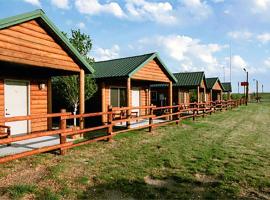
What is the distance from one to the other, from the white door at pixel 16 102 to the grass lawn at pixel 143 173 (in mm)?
3918

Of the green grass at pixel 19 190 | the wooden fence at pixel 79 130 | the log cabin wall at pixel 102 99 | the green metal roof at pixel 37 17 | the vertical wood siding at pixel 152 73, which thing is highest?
the green metal roof at pixel 37 17

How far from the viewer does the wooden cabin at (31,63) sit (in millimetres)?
7863

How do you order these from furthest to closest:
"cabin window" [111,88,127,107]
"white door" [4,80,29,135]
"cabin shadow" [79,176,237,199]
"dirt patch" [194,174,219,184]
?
"cabin window" [111,88,127,107] < "white door" [4,80,29,135] < "dirt patch" [194,174,219,184] < "cabin shadow" [79,176,237,199]

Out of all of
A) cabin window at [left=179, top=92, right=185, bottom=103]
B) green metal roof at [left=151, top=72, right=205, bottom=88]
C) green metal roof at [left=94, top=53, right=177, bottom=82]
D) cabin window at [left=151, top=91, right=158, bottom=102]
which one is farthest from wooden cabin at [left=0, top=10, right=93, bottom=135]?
cabin window at [left=179, top=92, right=185, bottom=103]

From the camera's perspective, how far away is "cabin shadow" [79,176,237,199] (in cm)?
507

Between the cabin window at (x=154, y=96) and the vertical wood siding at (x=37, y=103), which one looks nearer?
the vertical wood siding at (x=37, y=103)

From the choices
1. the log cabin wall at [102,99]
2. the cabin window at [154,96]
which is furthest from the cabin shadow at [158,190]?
the cabin window at [154,96]

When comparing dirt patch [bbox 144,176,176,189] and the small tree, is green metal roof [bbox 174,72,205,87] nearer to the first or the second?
the small tree

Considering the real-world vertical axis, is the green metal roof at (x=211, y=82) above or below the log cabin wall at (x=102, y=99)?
above

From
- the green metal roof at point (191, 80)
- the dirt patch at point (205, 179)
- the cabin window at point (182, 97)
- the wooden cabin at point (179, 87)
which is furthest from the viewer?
the cabin window at point (182, 97)

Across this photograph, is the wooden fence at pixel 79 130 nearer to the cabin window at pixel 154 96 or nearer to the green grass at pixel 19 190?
the green grass at pixel 19 190

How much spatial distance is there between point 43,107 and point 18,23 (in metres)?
4.90

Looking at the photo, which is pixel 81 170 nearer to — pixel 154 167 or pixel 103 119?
pixel 154 167

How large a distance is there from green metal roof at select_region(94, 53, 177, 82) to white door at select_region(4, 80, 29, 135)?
4997 millimetres
